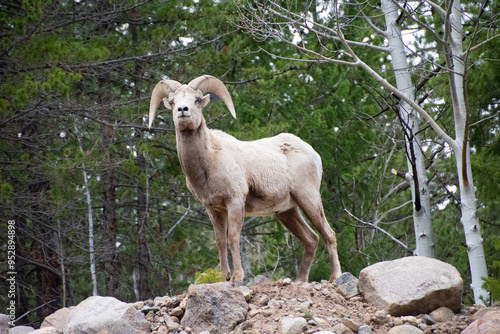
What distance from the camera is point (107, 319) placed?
6.34 metres

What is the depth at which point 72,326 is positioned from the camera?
255 inches

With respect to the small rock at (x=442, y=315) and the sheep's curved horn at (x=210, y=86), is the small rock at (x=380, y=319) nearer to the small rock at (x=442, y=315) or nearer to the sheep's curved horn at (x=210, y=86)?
the small rock at (x=442, y=315)

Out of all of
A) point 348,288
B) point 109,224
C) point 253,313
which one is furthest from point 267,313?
point 109,224

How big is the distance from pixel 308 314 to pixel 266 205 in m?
1.79

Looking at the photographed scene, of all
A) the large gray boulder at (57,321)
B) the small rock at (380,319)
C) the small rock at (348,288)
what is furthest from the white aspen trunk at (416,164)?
the large gray boulder at (57,321)

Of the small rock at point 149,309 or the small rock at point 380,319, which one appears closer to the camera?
the small rock at point 380,319

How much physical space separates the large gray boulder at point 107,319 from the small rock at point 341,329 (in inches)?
73.6

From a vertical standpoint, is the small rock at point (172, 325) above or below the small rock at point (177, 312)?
below

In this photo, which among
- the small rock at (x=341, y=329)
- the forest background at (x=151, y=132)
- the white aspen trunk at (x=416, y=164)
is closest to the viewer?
the small rock at (x=341, y=329)

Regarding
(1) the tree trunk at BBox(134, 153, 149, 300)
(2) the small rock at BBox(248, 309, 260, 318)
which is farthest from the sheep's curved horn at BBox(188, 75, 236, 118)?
(1) the tree trunk at BBox(134, 153, 149, 300)

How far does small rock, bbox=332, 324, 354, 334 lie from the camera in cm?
613

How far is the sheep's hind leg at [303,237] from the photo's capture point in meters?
8.09

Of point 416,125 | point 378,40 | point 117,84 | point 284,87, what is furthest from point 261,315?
point 378,40

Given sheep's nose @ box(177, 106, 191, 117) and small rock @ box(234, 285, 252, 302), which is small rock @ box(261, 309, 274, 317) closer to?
small rock @ box(234, 285, 252, 302)
